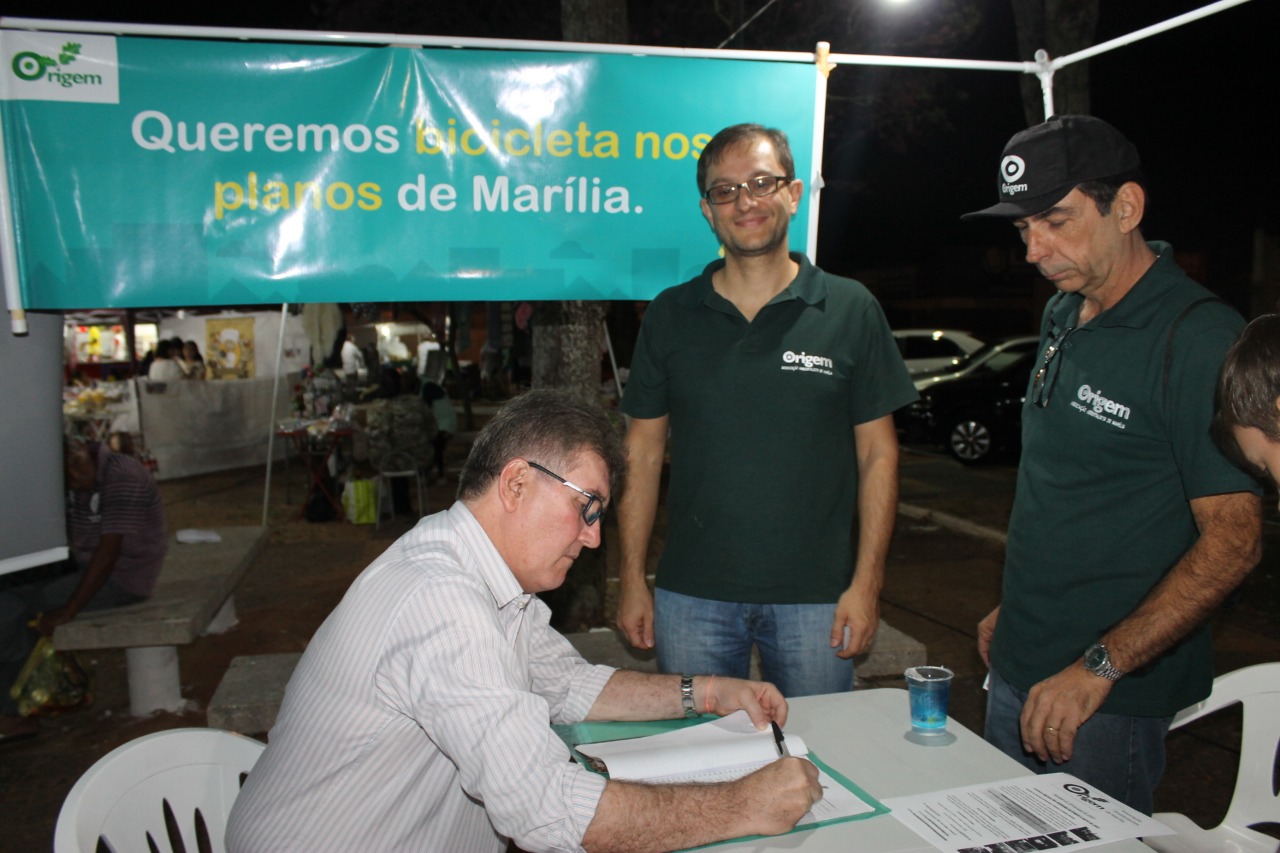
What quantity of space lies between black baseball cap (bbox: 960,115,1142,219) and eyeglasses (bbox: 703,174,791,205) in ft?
2.19

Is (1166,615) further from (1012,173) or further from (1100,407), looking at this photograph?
(1012,173)

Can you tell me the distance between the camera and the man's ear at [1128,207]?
87.0 inches

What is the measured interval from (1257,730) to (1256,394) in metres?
1.31

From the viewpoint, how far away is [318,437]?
1023cm

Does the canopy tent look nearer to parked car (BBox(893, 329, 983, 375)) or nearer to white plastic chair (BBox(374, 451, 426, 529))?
white plastic chair (BBox(374, 451, 426, 529))

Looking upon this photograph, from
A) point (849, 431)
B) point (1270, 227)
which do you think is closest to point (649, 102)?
point (849, 431)

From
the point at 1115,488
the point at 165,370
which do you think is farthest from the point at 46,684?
the point at 165,370

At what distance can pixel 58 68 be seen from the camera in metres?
2.71

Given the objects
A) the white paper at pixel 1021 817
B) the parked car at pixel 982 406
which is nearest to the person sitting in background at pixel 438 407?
the parked car at pixel 982 406

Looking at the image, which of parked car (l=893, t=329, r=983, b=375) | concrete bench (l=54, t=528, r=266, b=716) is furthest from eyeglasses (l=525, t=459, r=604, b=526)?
parked car (l=893, t=329, r=983, b=375)

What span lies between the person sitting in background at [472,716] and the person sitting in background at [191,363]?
1325 cm

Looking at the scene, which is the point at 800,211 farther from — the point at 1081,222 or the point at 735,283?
the point at 1081,222

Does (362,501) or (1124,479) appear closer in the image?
(1124,479)

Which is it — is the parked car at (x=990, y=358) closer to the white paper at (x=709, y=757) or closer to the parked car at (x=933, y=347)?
the parked car at (x=933, y=347)
